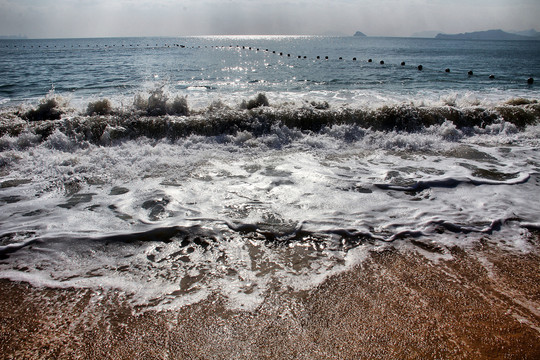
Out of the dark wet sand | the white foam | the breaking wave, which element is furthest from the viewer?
the breaking wave

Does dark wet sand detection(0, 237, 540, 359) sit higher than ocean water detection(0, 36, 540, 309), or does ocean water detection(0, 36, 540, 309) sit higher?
ocean water detection(0, 36, 540, 309)

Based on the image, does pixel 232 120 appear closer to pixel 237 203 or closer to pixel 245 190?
pixel 245 190

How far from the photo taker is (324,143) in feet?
23.3

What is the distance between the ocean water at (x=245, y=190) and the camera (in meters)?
3.01

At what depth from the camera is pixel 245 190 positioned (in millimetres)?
4625

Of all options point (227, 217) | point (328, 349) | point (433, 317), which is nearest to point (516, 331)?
point (433, 317)

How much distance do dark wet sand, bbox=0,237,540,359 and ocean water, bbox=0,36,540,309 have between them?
174 millimetres

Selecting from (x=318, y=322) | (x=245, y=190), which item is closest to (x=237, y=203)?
(x=245, y=190)

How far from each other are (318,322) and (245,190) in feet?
8.43

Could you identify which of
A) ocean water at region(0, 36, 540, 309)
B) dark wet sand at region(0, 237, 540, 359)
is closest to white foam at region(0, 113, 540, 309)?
ocean water at region(0, 36, 540, 309)

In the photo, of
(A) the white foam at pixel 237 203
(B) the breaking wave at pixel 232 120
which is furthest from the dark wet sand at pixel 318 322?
(B) the breaking wave at pixel 232 120

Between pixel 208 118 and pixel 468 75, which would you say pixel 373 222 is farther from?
pixel 468 75

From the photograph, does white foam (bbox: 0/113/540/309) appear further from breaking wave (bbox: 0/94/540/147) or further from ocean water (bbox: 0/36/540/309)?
breaking wave (bbox: 0/94/540/147)

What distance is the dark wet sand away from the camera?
2109 mm
